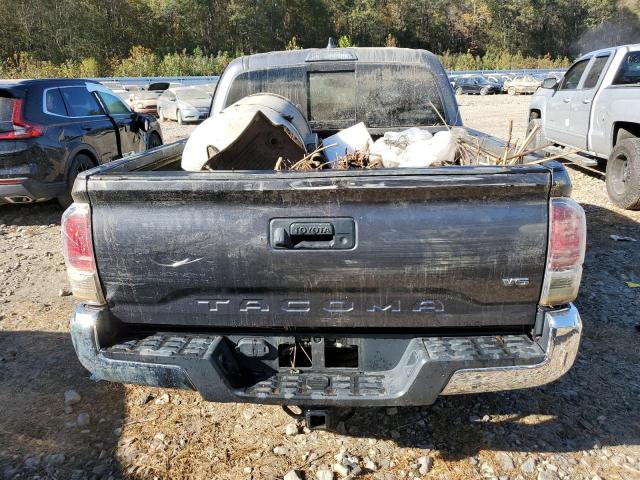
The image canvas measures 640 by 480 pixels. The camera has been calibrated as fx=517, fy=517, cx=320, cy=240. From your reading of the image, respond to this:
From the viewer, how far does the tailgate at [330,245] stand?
6.78ft

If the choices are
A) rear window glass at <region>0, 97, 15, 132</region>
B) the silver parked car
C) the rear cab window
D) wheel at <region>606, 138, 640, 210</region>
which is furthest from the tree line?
wheel at <region>606, 138, 640, 210</region>

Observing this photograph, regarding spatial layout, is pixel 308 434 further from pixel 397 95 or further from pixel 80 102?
pixel 80 102

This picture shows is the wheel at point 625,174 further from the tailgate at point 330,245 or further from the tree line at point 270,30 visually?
the tree line at point 270,30

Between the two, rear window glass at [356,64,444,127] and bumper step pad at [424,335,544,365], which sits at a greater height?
rear window glass at [356,64,444,127]

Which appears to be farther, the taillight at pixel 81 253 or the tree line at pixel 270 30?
the tree line at pixel 270 30

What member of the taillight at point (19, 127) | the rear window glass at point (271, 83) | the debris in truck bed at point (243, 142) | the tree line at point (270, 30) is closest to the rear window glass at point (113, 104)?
the taillight at point (19, 127)

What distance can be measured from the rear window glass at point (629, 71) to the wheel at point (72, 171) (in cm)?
753

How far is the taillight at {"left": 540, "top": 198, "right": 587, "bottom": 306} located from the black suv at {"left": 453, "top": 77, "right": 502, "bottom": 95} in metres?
36.4

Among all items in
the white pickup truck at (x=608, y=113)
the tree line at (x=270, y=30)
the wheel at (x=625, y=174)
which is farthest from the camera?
the tree line at (x=270, y=30)

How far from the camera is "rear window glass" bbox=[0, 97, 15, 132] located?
6.15 meters

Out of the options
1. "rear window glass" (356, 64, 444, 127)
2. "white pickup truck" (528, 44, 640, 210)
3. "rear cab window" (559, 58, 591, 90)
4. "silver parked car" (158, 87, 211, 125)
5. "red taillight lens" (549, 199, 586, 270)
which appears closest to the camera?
"red taillight lens" (549, 199, 586, 270)

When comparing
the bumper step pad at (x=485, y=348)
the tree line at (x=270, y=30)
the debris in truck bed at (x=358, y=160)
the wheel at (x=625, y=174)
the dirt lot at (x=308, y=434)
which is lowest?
the dirt lot at (x=308, y=434)

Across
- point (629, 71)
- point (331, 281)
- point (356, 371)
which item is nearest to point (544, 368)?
point (356, 371)

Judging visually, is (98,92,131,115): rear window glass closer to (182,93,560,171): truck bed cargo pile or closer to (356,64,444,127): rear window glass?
(356,64,444,127): rear window glass
